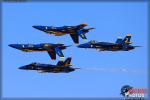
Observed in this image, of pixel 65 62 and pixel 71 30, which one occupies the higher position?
pixel 71 30

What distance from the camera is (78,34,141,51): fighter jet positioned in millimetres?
100875

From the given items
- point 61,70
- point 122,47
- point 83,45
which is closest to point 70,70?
point 61,70

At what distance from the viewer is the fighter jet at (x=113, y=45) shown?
10088 centimetres

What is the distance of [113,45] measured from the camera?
101 m

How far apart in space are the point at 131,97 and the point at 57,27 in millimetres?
29487

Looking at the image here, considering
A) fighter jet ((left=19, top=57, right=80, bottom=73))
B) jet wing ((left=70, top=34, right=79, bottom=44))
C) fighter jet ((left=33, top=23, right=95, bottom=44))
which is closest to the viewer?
fighter jet ((left=19, top=57, right=80, bottom=73))

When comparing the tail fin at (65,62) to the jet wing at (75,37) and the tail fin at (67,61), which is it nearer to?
the tail fin at (67,61)

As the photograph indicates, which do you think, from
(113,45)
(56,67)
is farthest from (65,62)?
(113,45)

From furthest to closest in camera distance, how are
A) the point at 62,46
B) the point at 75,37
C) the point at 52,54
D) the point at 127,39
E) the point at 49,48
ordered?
the point at 127,39
the point at 75,37
the point at 52,54
the point at 49,48
the point at 62,46

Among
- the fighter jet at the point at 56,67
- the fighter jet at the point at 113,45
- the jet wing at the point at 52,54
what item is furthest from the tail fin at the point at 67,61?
the fighter jet at the point at 113,45

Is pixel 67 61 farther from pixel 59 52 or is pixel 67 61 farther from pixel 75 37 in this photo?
pixel 75 37

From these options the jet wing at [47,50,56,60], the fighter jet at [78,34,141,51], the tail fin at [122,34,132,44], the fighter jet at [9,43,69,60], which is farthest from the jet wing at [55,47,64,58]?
the tail fin at [122,34,132,44]

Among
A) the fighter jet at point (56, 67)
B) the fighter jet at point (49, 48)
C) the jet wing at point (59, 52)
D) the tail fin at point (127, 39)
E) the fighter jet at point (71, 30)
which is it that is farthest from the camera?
the tail fin at point (127, 39)

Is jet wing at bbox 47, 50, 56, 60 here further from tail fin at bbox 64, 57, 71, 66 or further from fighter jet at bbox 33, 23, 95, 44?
fighter jet at bbox 33, 23, 95, 44
